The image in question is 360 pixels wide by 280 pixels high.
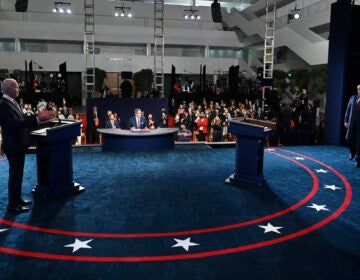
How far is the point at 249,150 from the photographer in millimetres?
5832

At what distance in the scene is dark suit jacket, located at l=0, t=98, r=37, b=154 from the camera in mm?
4230

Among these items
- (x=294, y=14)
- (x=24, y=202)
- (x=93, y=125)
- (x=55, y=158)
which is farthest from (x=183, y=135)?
(x=294, y=14)

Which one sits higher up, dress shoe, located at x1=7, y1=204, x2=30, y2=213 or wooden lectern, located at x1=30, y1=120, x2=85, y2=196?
wooden lectern, located at x1=30, y1=120, x2=85, y2=196

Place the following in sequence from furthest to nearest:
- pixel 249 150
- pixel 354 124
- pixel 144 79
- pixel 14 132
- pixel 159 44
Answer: pixel 159 44 → pixel 144 79 → pixel 354 124 → pixel 249 150 → pixel 14 132

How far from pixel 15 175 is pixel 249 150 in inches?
142

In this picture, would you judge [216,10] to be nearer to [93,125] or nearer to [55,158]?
[93,125]

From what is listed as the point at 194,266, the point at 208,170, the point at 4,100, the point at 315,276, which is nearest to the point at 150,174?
Answer: the point at 208,170

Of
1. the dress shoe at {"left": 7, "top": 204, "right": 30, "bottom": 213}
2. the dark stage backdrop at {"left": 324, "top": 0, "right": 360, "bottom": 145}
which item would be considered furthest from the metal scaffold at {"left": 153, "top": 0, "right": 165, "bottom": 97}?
the dress shoe at {"left": 7, "top": 204, "right": 30, "bottom": 213}

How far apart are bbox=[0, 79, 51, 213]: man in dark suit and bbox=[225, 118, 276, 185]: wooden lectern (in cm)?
306

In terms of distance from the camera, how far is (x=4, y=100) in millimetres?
4289

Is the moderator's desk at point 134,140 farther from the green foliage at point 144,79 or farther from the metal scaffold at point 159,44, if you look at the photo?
the green foliage at point 144,79

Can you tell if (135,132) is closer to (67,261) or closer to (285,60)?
(67,261)

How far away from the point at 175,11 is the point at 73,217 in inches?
1039

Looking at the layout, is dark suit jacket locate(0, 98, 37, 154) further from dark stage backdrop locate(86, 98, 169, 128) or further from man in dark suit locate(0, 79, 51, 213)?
dark stage backdrop locate(86, 98, 169, 128)
